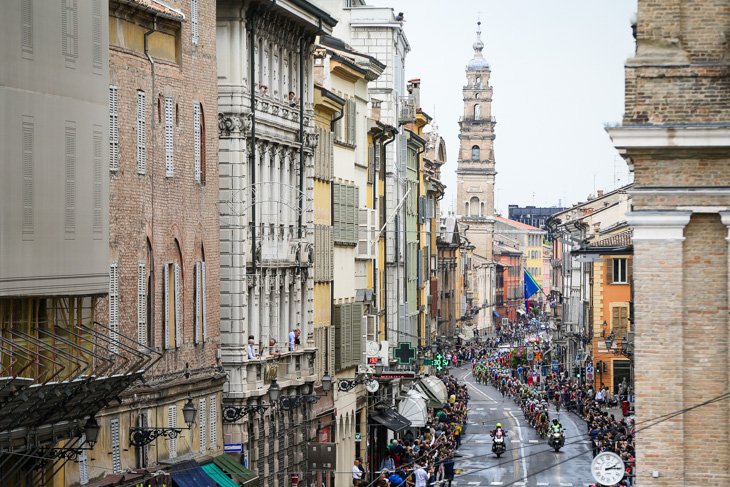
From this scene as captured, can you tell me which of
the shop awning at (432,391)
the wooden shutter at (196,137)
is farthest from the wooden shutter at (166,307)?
the shop awning at (432,391)

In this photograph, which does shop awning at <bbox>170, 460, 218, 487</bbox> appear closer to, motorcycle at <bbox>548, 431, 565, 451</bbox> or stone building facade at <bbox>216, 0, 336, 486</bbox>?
stone building facade at <bbox>216, 0, 336, 486</bbox>

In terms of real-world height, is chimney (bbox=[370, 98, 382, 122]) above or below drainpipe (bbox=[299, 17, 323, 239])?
above

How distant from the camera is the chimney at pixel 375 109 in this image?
235 feet

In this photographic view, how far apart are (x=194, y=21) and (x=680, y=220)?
13.6m

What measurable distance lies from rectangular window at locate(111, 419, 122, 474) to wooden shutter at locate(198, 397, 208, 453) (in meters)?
5.40

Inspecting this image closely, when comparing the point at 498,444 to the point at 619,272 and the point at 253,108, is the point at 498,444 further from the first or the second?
the point at 253,108

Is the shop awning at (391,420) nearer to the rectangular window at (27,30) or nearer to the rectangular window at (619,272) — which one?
the rectangular window at (619,272)

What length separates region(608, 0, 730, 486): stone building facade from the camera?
26.5 m

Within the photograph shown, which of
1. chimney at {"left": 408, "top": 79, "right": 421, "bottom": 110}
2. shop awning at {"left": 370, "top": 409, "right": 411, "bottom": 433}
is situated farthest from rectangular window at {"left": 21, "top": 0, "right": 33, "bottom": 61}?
chimney at {"left": 408, "top": 79, "right": 421, "bottom": 110}

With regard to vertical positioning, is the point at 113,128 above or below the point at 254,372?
above

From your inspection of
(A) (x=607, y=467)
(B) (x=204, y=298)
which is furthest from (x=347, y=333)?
(A) (x=607, y=467)

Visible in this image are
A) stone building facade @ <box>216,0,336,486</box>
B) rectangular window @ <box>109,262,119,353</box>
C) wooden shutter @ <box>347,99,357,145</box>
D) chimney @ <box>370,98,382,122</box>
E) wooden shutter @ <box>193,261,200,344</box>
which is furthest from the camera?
chimney @ <box>370,98,382,122</box>

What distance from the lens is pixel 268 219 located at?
43125mm

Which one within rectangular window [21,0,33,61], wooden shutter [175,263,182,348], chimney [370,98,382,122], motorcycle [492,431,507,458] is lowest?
motorcycle [492,431,507,458]
